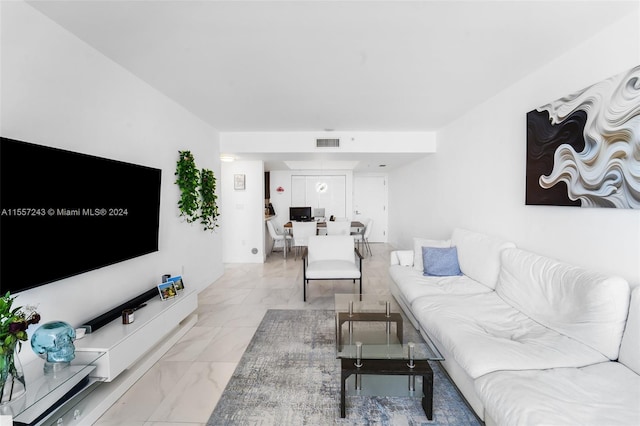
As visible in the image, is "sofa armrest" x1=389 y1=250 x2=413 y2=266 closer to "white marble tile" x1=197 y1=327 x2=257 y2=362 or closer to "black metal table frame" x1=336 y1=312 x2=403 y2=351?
"black metal table frame" x1=336 y1=312 x2=403 y2=351

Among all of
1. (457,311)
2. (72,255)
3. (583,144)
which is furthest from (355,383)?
(583,144)

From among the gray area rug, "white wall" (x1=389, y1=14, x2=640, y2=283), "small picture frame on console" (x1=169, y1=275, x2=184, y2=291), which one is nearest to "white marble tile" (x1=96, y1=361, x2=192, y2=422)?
the gray area rug

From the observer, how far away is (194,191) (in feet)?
11.4

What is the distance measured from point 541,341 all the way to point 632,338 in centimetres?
42

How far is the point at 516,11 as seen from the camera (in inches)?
67.2

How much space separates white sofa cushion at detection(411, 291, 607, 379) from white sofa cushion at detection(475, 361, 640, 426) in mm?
58

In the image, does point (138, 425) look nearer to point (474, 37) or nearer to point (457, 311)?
point (457, 311)

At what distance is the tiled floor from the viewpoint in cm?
185

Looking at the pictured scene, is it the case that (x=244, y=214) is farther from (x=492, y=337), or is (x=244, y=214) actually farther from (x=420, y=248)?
(x=492, y=337)

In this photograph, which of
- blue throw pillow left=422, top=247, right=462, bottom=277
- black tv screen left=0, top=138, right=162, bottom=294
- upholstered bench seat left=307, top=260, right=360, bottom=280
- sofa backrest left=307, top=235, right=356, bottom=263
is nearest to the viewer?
black tv screen left=0, top=138, right=162, bottom=294

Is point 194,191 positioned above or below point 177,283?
above

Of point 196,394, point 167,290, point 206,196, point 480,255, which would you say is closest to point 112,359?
point 196,394

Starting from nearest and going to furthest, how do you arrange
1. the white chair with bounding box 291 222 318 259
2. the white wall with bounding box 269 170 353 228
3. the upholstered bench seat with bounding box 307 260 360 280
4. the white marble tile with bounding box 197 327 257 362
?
the white marble tile with bounding box 197 327 257 362
the upholstered bench seat with bounding box 307 260 360 280
the white chair with bounding box 291 222 318 259
the white wall with bounding box 269 170 353 228

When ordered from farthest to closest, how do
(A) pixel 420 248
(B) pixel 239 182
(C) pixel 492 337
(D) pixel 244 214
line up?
1. (D) pixel 244 214
2. (B) pixel 239 182
3. (A) pixel 420 248
4. (C) pixel 492 337
